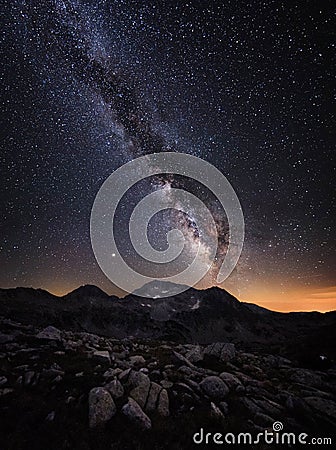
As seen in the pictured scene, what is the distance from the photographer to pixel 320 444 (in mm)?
8914

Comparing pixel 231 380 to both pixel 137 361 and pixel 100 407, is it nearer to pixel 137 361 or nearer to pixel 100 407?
pixel 137 361

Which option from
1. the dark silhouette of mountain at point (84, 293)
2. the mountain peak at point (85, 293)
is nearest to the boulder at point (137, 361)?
the dark silhouette of mountain at point (84, 293)

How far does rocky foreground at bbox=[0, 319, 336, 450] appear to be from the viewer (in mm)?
7805

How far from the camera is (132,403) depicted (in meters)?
9.09

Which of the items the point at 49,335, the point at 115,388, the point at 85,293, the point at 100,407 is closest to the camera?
the point at 100,407

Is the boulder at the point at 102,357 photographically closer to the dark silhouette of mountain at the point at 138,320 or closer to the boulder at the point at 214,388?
the boulder at the point at 214,388

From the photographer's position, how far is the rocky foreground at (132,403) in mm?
7805

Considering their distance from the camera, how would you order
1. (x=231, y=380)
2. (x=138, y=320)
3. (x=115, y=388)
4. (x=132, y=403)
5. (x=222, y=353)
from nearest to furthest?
(x=132, y=403) → (x=115, y=388) → (x=231, y=380) → (x=222, y=353) → (x=138, y=320)

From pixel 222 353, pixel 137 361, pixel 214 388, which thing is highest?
pixel 222 353

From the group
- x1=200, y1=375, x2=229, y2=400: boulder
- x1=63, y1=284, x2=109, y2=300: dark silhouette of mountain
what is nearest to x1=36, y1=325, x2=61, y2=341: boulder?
x1=200, y1=375, x2=229, y2=400: boulder

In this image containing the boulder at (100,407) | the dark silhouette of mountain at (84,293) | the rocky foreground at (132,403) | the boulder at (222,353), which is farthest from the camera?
the dark silhouette of mountain at (84,293)

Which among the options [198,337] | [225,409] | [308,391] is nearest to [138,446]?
[225,409]

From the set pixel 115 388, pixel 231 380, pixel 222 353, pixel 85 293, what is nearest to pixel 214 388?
pixel 231 380

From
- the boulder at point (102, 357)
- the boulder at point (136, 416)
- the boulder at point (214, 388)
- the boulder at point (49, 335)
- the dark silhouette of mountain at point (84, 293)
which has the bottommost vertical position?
the boulder at point (136, 416)
